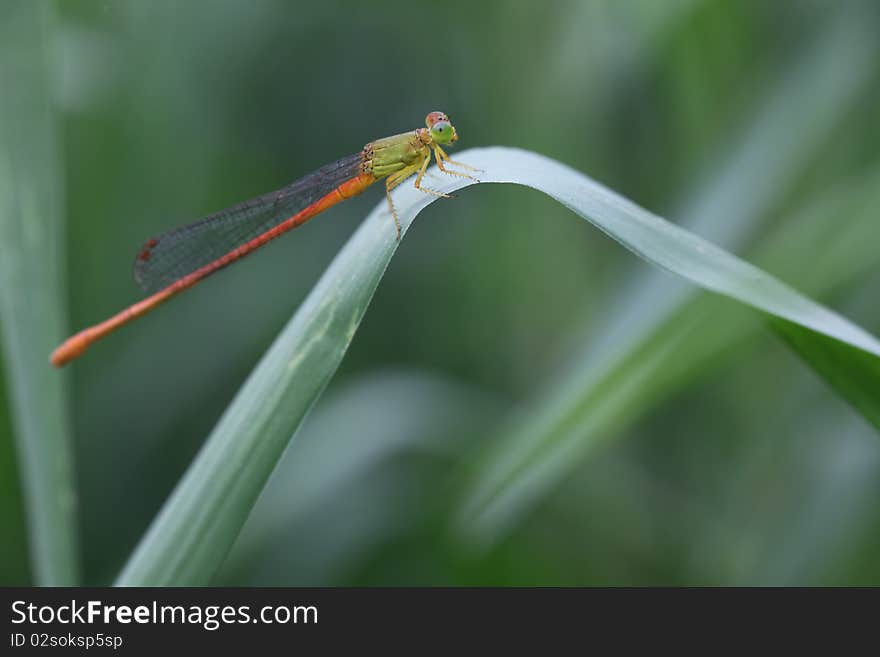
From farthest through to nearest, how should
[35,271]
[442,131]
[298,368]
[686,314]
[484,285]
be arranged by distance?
[484,285] < [442,131] < [686,314] < [35,271] < [298,368]

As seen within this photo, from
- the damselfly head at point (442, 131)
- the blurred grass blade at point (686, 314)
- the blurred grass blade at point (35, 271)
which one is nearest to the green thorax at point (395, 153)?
the damselfly head at point (442, 131)

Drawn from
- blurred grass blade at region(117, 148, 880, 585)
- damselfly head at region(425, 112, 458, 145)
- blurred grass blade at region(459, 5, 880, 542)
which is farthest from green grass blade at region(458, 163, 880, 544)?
damselfly head at region(425, 112, 458, 145)

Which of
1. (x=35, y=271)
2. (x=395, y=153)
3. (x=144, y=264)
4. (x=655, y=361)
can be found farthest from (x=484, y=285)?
(x=35, y=271)

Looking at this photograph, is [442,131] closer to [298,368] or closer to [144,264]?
[144,264]

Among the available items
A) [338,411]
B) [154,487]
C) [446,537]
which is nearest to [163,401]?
[154,487]

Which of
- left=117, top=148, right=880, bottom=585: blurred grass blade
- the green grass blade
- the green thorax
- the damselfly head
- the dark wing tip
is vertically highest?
the green thorax

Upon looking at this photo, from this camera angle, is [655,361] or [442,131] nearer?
[655,361]

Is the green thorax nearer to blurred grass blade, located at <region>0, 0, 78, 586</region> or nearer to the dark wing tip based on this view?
the dark wing tip
